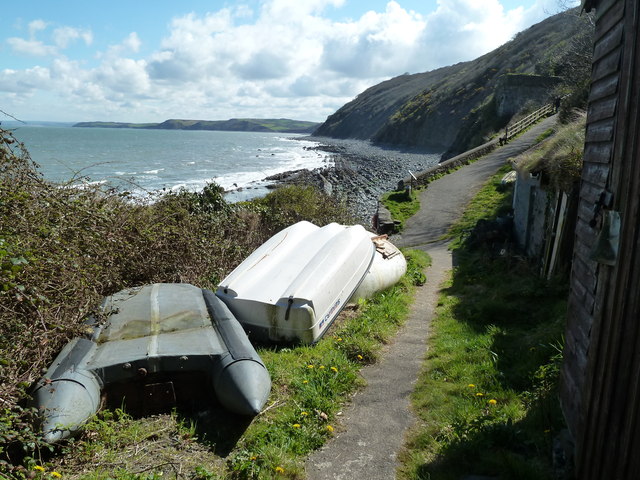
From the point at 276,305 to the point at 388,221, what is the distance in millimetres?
11338

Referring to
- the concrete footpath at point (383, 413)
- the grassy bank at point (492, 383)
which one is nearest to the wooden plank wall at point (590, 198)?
the grassy bank at point (492, 383)

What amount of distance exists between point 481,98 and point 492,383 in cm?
6457

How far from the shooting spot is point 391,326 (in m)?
7.93

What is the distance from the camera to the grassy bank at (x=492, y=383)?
407cm

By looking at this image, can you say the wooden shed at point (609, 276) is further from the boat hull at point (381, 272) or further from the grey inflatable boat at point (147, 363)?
the boat hull at point (381, 272)

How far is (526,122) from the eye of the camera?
1181 inches

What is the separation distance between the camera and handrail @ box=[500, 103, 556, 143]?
2893cm

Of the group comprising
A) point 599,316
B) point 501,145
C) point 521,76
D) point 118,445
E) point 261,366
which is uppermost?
point 521,76

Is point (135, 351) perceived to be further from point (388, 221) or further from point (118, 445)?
point (388, 221)

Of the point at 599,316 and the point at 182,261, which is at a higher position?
the point at 599,316

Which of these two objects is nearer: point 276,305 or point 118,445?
point 118,445

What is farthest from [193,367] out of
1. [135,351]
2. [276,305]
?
[276,305]

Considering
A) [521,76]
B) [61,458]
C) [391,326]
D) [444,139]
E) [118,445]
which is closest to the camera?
[61,458]

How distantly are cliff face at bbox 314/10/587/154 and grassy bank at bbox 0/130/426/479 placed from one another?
1843 centimetres
